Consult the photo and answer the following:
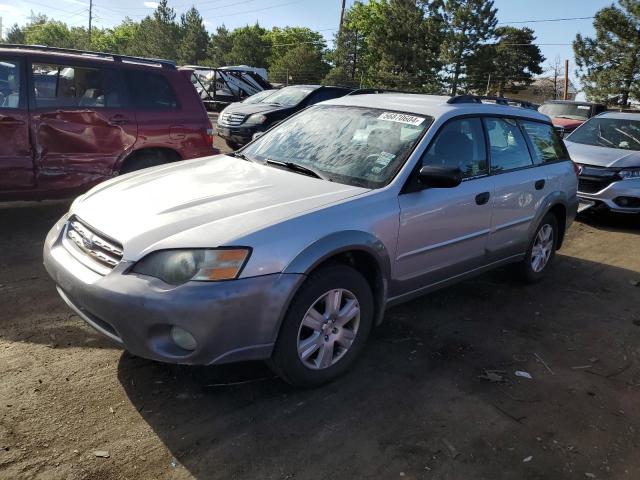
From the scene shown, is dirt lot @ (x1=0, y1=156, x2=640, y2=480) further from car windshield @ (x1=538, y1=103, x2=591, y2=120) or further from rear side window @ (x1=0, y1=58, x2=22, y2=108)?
car windshield @ (x1=538, y1=103, x2=591, y2=120)

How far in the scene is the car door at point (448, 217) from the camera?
357cm

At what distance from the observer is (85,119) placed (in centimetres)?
564

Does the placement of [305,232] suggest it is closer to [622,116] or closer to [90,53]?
[90,53]

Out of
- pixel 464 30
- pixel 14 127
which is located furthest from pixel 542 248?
pixel 464 30

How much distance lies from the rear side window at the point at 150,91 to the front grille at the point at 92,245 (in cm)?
313

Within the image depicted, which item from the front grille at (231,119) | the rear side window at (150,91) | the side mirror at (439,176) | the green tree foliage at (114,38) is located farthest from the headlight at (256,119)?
the green tree foliage at (114,38)

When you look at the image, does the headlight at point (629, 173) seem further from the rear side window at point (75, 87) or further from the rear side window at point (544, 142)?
the rear side window at point (75, 87)

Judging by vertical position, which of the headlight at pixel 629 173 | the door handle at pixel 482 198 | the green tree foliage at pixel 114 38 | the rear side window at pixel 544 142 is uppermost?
the green tree foliage at pixel 114 38

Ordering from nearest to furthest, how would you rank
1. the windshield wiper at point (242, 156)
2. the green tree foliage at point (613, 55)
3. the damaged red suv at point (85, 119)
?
the windshield wiper at point (242, 156), the damaged red suv at point (85, 119), the green tree foliage at point (613, 55)

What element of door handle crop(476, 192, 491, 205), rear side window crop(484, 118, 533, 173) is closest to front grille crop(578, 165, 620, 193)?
rear side window crop(484, 118, 533, 173)

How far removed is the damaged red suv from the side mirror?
3704 mm

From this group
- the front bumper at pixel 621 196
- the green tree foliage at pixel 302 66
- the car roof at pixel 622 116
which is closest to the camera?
the front bumper at pixel 621 196

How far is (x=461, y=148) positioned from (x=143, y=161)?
3691 millimetres

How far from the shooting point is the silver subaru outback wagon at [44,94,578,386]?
268cm
